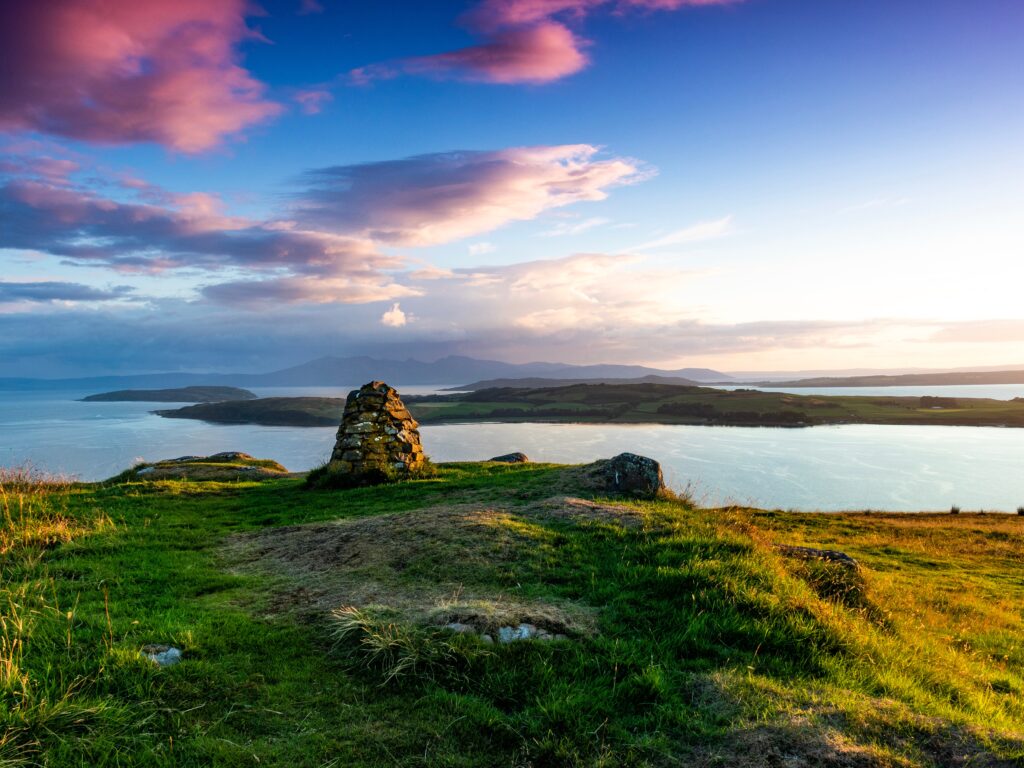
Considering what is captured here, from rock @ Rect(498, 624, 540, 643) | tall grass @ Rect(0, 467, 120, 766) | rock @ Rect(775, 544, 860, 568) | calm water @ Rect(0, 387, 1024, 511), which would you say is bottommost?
calm water @ Rect(0, 387, 1024, 511)

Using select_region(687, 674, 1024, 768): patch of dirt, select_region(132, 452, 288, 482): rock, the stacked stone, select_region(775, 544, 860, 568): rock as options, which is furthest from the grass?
select_region(132, 452, 288, 482): rock

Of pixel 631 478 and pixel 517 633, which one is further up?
pixel 631 478

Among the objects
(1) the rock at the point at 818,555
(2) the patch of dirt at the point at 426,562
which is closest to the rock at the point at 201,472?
(2) the patch of dirt at the point at 426,562

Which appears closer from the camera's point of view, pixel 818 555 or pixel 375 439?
pixel 818 555

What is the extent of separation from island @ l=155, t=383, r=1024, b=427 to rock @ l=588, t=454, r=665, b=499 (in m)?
118

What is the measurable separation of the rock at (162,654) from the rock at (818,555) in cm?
1089

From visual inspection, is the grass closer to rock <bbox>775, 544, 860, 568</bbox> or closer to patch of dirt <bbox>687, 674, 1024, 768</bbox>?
patch of dirt <bbox>687, 674, 1024, 768</bbox>

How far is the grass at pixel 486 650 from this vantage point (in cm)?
491

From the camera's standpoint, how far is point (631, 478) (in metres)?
15.3

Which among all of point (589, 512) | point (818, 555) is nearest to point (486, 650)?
point (589, 512)

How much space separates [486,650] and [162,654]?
150 inches

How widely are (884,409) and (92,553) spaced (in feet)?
528

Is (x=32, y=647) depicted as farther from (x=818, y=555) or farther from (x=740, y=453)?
(x=740, y=453)

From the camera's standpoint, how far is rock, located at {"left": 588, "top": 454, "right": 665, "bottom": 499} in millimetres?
15070
